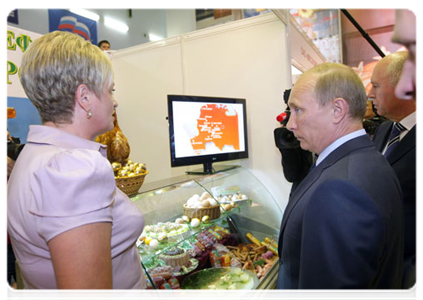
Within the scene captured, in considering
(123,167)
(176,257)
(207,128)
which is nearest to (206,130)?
(207,128)

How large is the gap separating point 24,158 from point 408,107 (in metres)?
1.97

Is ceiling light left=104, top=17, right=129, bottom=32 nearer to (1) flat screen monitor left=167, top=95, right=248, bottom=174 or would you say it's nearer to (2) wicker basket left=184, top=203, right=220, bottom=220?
(1) flat screen monitor left=167, top=95, right=248, bottom=174

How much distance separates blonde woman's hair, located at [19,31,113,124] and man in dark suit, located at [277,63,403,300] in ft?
2.71

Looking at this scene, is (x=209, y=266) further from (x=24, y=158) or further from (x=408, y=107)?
(x=408, y=107)

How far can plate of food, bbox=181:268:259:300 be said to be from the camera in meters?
1.62

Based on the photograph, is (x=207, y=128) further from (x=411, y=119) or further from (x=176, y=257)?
(x=411, y=119)

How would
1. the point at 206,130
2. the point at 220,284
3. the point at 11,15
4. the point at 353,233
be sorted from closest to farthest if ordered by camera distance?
the point at 353,233 < the point at 220,284 < the point at 206,130 < the point at 11,15

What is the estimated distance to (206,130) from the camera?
2.47 meters

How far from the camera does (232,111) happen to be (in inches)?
105

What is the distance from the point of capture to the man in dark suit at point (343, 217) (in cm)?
91

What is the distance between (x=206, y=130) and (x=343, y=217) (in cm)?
168

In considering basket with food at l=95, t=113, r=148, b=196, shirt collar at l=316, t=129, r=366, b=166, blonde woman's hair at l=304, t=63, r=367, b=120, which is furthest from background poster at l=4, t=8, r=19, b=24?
shirt collar at l=316, t=129, r=366, b=166

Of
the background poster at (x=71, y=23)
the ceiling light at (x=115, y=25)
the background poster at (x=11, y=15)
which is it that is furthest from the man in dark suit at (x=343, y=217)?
the ceiling light at (x=115, y=25)
